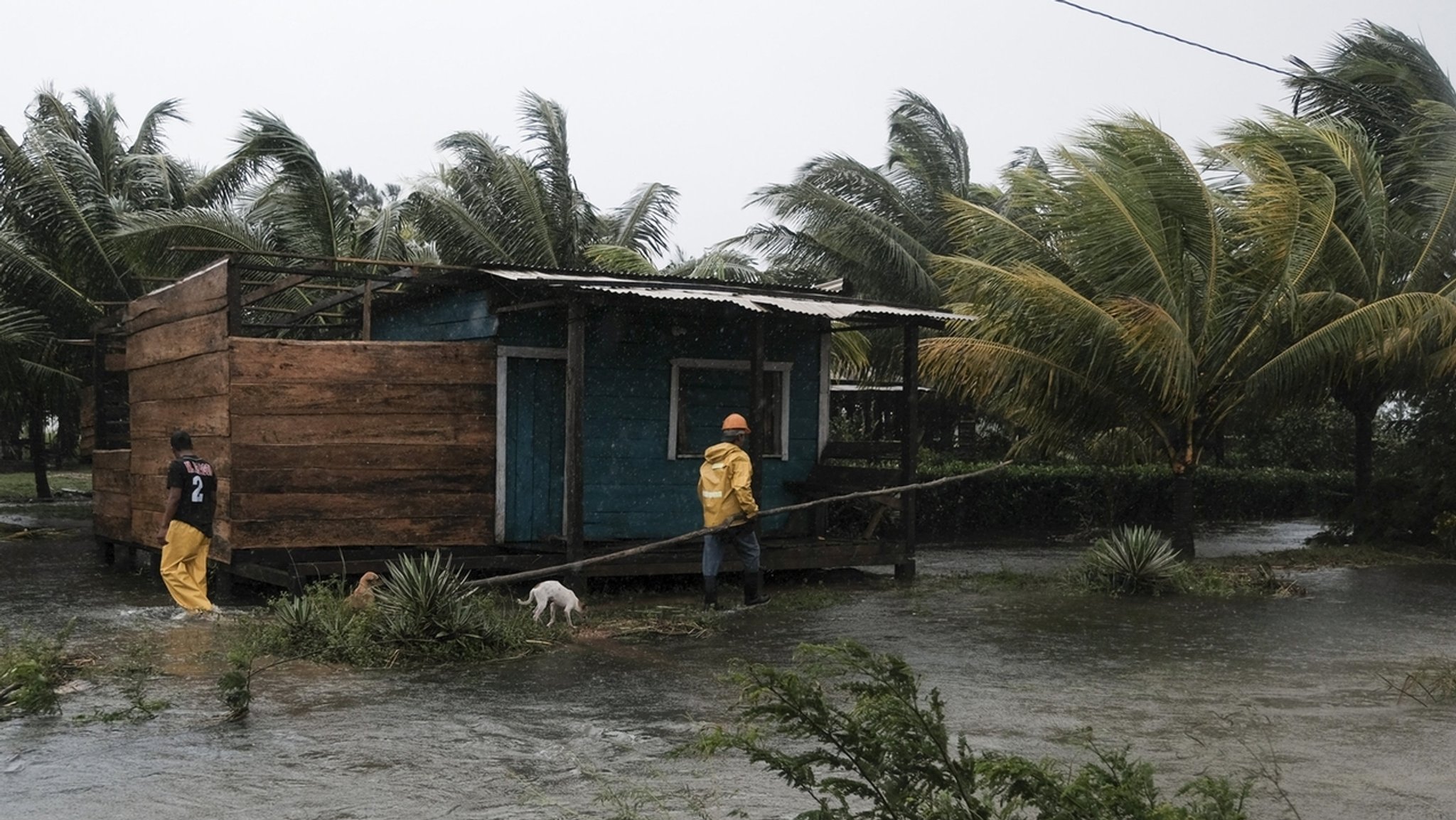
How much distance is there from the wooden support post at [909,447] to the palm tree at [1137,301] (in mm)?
1723

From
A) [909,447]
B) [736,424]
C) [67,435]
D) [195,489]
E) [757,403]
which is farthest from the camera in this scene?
[67,435]

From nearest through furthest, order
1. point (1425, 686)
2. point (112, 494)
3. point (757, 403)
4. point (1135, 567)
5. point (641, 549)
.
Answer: point (1425, 686), point (641, 549), point (757, 403), point (1135, 567), point (112, 494)

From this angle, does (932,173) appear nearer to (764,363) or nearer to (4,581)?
(764,363)

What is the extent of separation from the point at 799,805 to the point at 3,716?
442cm

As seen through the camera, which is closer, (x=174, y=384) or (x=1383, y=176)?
(x=174, y=384)

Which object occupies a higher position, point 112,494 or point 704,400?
point 704,400

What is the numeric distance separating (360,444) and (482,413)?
1.21 metres

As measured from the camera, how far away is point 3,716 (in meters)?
7.39

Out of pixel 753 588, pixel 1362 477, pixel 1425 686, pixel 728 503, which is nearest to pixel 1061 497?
pixel 1362 477

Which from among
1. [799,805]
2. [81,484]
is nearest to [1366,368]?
[799,805]

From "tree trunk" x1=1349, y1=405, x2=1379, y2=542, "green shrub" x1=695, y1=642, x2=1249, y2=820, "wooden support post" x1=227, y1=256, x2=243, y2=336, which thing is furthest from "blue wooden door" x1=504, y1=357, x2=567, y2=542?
"tree trunk" x1=1349, y1=405, x2=1379, y2=542

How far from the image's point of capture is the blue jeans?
12.0 metres

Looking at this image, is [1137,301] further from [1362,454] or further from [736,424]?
[1362,454]

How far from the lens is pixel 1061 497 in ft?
76.0
